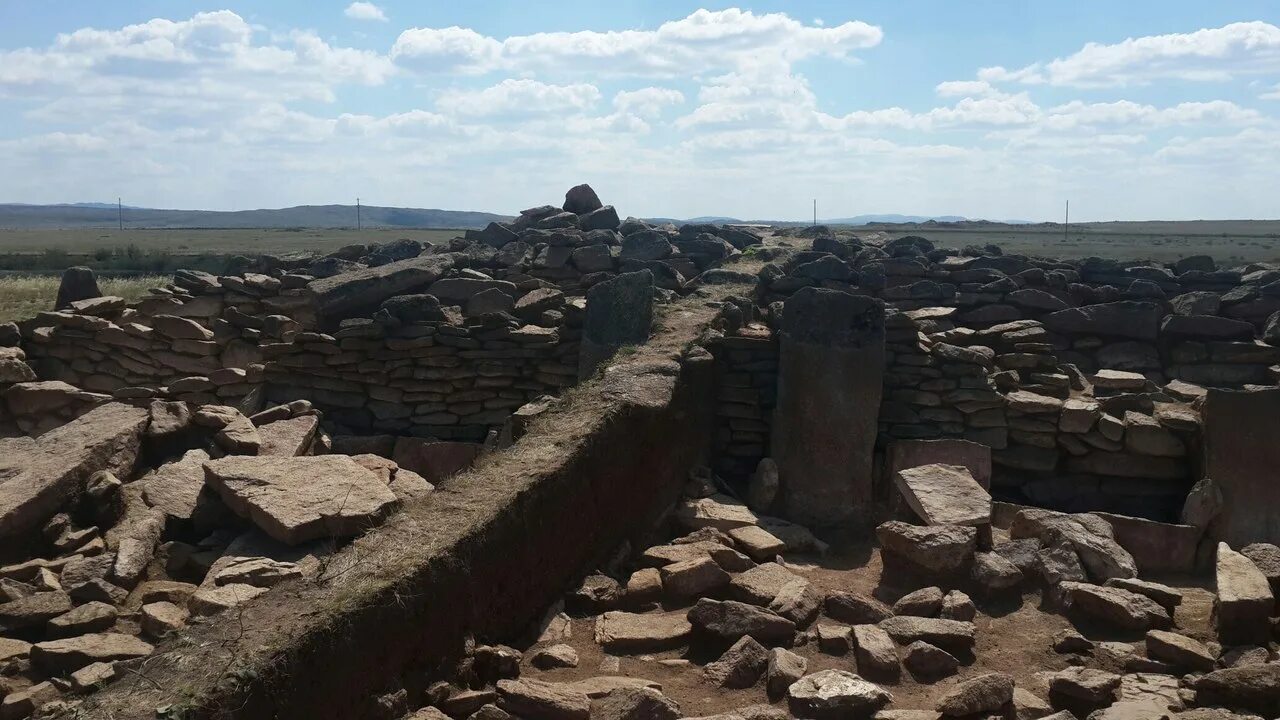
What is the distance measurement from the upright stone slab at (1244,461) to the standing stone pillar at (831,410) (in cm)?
281

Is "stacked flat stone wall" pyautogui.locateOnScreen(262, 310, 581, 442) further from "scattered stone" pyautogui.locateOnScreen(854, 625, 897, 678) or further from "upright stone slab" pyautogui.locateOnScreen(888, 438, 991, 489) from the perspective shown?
"scattered stone" pyautogui.locateOnScreen(854, 625, 897, 678)

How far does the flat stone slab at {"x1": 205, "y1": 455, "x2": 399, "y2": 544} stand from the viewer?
599 cm

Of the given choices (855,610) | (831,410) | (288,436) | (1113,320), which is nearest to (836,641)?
(855,610)

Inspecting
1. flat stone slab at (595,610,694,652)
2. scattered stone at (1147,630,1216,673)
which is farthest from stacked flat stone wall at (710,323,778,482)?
scattered stone at (1147,630,1216,673)

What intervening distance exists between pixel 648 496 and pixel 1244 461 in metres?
5.09

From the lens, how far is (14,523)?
6.45 meters

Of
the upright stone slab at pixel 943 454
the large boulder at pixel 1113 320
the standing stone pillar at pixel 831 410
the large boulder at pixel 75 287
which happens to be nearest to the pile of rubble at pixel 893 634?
the standing stone pillar at pixel 831 410

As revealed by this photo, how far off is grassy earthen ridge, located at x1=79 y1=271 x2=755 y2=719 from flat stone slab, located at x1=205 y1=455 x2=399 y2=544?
18.2 inches

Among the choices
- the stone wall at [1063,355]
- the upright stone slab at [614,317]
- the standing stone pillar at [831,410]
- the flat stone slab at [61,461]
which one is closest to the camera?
the flat stone slab at [61,461]

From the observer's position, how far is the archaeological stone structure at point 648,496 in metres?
4.95

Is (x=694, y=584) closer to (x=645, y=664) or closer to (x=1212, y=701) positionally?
(x=645, y=664)

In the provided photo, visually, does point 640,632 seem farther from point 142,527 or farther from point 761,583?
point 142,527

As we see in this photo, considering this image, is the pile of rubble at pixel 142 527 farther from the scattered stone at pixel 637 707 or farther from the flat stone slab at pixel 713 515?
the flat stone slab at pixel 713 515

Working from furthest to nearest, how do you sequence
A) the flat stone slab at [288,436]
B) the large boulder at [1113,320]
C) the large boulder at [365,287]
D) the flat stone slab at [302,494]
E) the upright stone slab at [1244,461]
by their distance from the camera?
the large boulder at [1113,320] → the large boulder at [365,287] → the upright stone slab at [1244,461] → the flat stone slab at [288,436] → the flat stone slab at [302,494]
